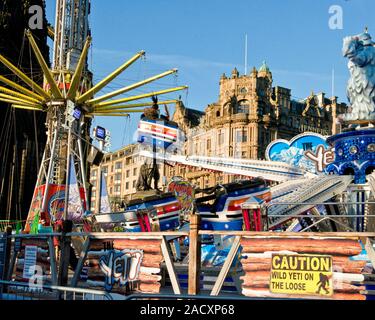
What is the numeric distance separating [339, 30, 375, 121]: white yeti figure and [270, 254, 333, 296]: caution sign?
1529cm

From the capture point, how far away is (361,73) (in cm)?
2377

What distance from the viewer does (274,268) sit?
9828 millimetres

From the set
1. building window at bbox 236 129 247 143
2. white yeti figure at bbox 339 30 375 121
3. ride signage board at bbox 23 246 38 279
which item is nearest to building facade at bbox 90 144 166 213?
building window at bbox 236 129 247 143

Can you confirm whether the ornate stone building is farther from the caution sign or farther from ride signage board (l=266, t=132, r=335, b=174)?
the caution sign

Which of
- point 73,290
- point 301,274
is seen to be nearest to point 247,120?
point 73,290

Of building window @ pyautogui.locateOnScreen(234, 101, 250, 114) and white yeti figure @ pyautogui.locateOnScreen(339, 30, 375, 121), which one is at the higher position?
building window @ pyautogui.locateOnScreen(234, 101, 250, 114)

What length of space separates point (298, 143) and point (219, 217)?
23.7 m

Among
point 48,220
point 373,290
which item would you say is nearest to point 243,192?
point 373,290

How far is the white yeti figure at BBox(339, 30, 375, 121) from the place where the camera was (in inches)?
926

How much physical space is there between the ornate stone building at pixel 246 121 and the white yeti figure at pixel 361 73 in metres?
57.1

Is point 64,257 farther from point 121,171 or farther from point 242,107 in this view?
point 121,171

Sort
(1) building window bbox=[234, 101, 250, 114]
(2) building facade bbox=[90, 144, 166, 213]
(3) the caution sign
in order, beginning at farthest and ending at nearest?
(2) building facade bbox=[90, 144, 166, 213] → (1) building window bbox=[234, 101, 250, 114] → (3) the caution sign

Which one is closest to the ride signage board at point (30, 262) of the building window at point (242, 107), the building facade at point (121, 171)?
the building window at point (242, 107)
